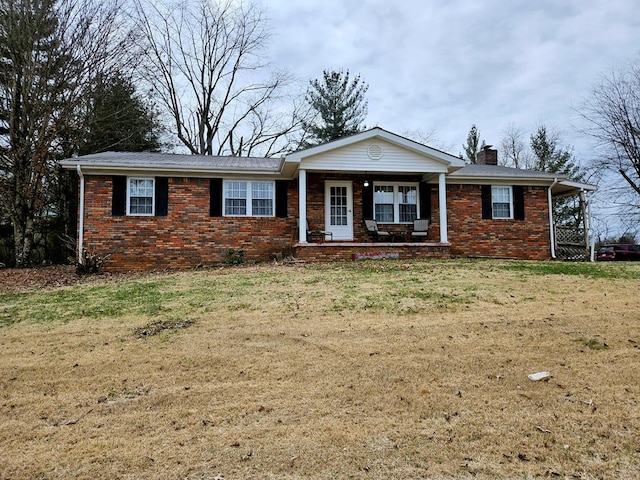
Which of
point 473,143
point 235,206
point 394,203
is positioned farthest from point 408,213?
point 473,143

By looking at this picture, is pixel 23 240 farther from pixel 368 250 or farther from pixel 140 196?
pixel 368 250

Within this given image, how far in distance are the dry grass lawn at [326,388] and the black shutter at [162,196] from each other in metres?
5.73

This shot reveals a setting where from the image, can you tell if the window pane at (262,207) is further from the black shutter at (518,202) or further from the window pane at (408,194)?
the black shutter at (518,202)

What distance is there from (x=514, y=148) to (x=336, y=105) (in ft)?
48.7

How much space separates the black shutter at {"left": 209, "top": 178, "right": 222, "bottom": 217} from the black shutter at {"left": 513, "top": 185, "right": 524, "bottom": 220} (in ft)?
31.1

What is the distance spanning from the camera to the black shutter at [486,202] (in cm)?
1354

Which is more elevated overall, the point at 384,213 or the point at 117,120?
the point at 117,120

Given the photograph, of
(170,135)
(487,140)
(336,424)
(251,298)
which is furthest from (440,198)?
(487,140)

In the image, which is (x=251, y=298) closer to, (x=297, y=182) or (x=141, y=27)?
(x=297, y=182)

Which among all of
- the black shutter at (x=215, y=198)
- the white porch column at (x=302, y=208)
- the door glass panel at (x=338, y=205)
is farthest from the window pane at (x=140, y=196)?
the door glass panel at (x=338, y=205)

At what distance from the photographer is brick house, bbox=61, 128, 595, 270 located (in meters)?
11.7

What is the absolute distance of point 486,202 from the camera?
1355 centimetres

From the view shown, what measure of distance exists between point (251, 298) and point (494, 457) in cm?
474

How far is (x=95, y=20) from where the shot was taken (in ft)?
50.9
